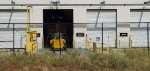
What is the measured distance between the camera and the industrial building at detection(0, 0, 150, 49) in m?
41.0

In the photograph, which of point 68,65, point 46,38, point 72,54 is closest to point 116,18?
point 46,38

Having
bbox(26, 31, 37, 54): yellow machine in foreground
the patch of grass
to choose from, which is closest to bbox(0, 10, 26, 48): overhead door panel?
bbox(26, 31, 37, 54): yellow machine in foreground

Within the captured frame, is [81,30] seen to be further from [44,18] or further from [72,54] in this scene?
[72,54]

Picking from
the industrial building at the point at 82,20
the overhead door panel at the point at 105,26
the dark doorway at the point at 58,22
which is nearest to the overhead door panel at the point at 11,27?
the industrial building at the point at 82,20

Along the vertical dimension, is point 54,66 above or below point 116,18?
→ below

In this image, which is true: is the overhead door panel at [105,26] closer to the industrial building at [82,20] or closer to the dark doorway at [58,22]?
the industrial building at [82,20]

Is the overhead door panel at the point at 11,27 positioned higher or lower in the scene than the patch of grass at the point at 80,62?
higher

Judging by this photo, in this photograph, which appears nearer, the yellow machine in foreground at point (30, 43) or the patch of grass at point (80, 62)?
the patch of grass at point (80, 62)

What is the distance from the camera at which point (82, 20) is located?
41.6 metres

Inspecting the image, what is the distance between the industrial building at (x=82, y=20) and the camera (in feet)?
134

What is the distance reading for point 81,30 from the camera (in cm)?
4150

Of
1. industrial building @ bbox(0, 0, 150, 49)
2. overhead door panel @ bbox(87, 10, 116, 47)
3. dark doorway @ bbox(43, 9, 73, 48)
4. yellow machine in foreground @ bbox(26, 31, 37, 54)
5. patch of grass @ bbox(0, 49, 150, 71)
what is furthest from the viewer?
overhead door panel @ bbox(87, 10, 116, 47)

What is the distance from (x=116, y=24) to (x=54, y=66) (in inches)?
737

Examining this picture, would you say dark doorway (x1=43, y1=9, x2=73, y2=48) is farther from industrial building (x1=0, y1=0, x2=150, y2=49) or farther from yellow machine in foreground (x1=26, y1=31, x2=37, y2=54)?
yellow machine in foreground (x1=26, y1=31, x2=37, y2=54)
